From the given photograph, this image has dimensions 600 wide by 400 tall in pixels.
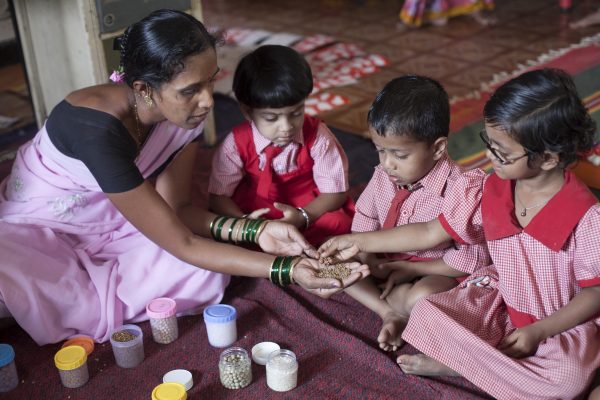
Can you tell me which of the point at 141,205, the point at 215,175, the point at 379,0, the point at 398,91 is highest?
the point at 398,91

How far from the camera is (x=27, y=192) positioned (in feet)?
6.89

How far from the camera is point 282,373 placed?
5.65ft

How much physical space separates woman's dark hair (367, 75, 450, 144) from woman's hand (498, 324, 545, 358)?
0.53m

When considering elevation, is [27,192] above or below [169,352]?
above

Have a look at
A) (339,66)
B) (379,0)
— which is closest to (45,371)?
(339,66)

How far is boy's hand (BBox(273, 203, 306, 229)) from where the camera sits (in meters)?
2.19

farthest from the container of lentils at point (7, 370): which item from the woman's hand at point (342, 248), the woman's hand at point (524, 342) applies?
the woman's hand at point (524, 342)

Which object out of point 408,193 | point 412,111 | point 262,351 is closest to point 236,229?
point 262,351

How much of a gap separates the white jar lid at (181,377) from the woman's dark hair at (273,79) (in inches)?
30.6

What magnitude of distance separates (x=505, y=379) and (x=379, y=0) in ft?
13.9

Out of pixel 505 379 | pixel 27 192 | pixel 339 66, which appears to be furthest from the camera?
pixel 339 66

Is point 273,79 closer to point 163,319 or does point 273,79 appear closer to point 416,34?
point 163,319

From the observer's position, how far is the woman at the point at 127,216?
1.80 m

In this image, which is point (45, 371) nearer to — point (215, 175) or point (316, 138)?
point (215, 175)
